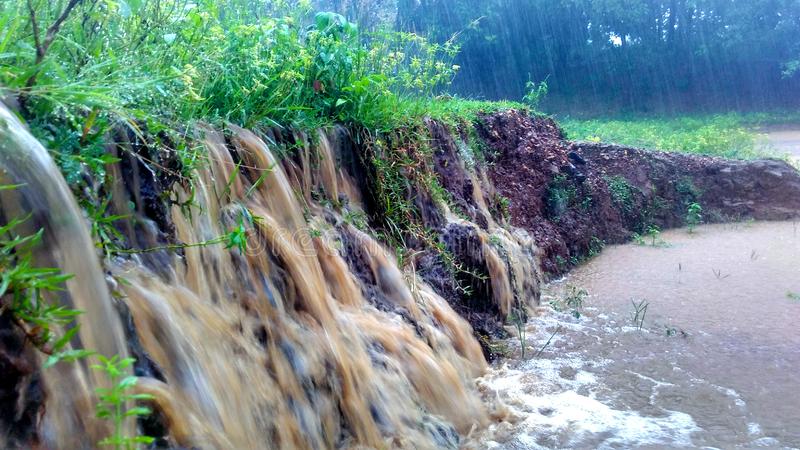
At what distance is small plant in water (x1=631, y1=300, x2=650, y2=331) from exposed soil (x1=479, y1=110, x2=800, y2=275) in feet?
4.88

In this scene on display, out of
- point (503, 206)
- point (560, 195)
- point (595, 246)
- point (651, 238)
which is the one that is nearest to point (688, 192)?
point (651, 238)

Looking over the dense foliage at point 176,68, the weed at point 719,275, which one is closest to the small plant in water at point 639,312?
the weed at point 719,275

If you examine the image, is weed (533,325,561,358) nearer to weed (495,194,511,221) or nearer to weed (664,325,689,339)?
weed (664,325,689,339)

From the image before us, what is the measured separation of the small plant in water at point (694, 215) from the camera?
10.1 metres

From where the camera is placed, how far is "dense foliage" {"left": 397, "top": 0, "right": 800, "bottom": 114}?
847 inches

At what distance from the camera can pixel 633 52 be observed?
2341 centimetres

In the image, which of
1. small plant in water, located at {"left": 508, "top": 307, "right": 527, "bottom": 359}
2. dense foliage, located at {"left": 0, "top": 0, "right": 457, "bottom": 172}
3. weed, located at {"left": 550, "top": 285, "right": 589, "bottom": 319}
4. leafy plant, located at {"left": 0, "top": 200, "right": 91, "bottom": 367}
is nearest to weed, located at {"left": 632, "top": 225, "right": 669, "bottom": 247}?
weed, located at {"left": 550, "top": 285, "right": 589, "bottom": 319}

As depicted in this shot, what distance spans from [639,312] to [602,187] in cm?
377

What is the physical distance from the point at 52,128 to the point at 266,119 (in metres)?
1.69

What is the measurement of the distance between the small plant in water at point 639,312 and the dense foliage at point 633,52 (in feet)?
51.1

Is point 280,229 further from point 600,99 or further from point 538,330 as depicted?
point 600,99

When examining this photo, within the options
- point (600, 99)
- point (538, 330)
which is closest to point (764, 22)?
point (600, 99)

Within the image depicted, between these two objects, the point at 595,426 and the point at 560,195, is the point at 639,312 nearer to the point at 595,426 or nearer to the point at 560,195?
the point at 595,426

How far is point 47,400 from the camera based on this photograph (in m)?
2.16
